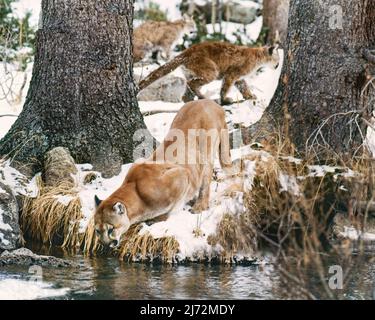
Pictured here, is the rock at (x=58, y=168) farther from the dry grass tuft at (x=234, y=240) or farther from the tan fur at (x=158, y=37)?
the tan fur at (x=158, y=37)

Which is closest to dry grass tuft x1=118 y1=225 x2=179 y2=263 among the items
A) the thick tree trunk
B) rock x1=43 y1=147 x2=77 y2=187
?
rock x1=43 y1=147 x2=77 y2=187

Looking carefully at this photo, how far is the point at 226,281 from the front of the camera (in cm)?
866

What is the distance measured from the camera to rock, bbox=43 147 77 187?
1034 centimetres

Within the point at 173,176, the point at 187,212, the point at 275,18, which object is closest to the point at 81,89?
the point at 173,176

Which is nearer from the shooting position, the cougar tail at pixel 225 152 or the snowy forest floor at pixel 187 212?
the snowy forest floor at pixel 187 212

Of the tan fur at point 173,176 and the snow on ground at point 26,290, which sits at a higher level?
the tan fur at point 173,176

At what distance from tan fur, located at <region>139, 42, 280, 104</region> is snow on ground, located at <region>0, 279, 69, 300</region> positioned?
17.6 feet

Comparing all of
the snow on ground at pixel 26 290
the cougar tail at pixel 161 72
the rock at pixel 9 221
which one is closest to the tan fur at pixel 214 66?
the cougar tail at pixel 161 72

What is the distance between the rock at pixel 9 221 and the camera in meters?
9.59

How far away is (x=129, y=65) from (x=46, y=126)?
1.22 meters

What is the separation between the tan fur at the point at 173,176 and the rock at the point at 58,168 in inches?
39.8

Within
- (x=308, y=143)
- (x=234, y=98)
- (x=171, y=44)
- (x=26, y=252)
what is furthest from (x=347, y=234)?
(x=171, y=44)

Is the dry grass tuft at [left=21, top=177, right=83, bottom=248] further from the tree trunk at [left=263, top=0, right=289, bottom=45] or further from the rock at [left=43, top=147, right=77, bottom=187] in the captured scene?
the tree trunk at [left=263, top=0, right=289, bottom=45]
